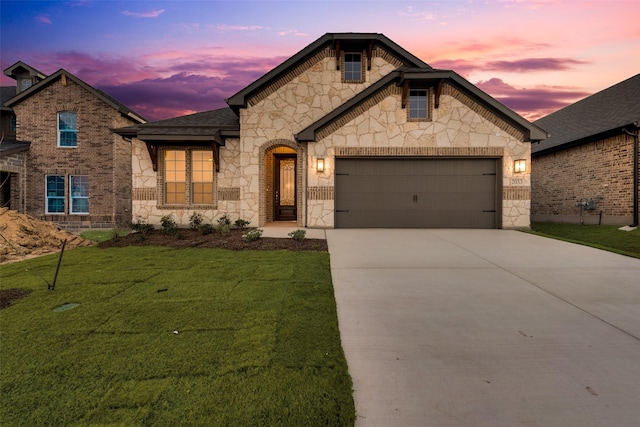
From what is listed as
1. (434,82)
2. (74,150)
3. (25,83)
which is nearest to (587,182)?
(434,82)

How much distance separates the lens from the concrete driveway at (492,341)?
1995 millimetres

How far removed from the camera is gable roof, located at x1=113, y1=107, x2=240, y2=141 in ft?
36.0

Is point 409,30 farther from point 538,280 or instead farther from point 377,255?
point 538,280

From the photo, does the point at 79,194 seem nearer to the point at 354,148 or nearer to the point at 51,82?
the point at 51,82

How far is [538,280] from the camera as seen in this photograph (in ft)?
15.9

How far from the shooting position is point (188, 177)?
11914 mm

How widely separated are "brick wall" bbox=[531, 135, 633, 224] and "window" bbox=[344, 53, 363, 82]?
10607mm

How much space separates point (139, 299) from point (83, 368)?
1.65 m

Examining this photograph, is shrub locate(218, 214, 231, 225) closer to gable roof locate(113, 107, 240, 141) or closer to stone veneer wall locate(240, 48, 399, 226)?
stone veneer wall locate(240, 48, 399, 226)

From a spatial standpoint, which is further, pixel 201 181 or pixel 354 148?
pixel 201 181

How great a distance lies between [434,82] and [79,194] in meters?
17.4

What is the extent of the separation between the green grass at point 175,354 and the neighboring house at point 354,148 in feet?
22.8

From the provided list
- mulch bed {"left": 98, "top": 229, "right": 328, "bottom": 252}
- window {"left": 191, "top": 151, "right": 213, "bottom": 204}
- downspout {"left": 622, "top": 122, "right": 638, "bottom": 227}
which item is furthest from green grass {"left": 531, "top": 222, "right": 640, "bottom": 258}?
window {"left": 191, "top": 151, "right": 213, "bottom": 204}

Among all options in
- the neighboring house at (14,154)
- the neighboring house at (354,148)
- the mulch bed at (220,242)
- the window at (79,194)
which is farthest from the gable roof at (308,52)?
the neighboring house at (14,154)
